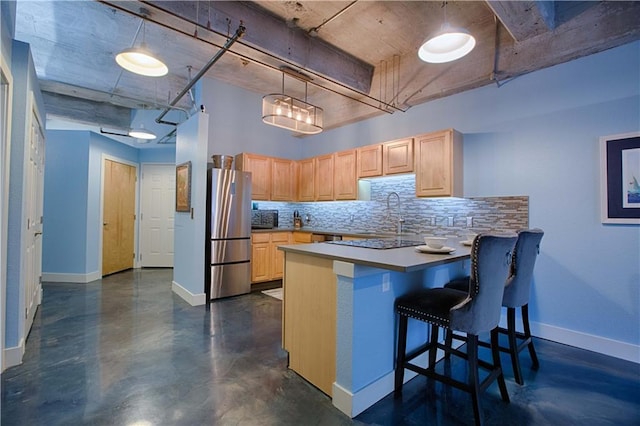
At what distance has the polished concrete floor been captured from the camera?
5.88 feet

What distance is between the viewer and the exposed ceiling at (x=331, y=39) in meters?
2.82

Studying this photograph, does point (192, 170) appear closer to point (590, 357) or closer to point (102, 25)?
point (102, 25)

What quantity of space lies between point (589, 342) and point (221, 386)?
130 inches

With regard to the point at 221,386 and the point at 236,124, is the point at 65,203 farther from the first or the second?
the point at 221,386

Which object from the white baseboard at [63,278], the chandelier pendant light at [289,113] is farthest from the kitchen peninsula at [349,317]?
the white baseboard at [63,278]

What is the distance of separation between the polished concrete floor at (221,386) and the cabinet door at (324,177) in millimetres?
2573

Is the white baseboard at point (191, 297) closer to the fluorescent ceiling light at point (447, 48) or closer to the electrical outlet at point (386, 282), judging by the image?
the electrical outlet at point (386, 282)

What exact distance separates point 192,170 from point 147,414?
3.13 m

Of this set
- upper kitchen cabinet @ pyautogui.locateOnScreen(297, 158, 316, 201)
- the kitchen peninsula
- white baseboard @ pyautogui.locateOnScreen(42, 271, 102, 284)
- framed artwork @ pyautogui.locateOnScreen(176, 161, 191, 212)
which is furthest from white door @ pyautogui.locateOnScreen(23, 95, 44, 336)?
upper kitchen cabinet @ pyautogui.locateOnScreen(297, 158, 316, 201)

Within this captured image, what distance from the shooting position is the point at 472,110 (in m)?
3.70

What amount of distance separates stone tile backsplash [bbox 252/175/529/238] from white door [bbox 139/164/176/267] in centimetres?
254

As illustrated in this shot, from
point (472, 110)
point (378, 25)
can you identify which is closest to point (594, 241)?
point (472, 110)

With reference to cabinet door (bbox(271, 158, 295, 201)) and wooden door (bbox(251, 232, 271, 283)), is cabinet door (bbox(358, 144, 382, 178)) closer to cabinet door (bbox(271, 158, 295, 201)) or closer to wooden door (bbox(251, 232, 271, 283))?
cabinet door (bbox(271, 158, 295, 201))

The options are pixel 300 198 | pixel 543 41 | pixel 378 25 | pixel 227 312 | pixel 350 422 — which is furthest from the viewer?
pixel 300 198
